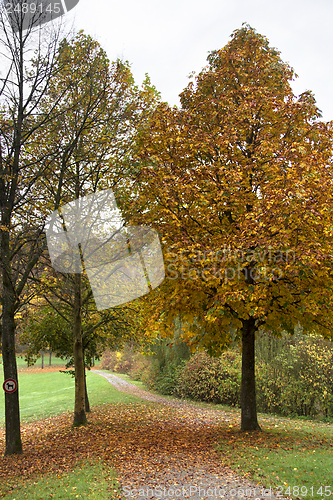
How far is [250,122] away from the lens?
832cm

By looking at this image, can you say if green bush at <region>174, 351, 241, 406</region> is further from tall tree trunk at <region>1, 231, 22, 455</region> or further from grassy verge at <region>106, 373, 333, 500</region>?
tall tree trunk at <region>1, 231, 22, 455</region>

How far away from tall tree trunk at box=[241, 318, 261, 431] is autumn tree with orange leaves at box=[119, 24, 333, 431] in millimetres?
25

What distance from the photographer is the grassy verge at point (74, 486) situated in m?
4.93

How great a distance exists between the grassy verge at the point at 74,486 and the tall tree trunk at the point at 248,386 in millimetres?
3809

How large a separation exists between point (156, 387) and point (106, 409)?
6.59 metres

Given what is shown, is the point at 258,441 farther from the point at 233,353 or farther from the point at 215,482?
the point at 233,353

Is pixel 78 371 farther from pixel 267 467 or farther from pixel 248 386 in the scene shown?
pixel 267 467

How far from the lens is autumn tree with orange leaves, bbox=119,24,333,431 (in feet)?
21.0

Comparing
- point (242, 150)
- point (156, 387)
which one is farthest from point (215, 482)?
point (156, 387)

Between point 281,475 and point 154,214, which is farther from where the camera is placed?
point 154,214

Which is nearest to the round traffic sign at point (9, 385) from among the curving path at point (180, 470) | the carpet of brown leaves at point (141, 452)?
the carpet of brown leaves at point (141, 452)

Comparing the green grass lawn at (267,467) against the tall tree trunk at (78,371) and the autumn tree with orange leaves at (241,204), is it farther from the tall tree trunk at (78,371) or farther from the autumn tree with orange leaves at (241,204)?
the tall tree trunk at (78,371)

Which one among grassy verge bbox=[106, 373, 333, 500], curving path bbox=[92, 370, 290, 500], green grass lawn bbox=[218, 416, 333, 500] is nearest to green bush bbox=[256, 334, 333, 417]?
grassy verge bbox=[106, 373, 333, 500]

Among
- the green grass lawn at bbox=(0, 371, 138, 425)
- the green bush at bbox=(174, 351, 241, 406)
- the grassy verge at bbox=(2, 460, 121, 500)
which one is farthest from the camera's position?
the green grass lawn at bbox=(0, 371, 138, 425)
